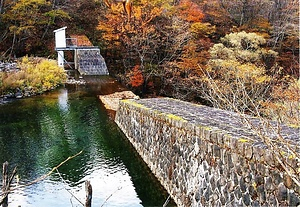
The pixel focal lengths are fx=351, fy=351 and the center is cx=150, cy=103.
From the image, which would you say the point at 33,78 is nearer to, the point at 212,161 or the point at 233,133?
the point at 212,161

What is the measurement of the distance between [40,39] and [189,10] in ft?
31.7

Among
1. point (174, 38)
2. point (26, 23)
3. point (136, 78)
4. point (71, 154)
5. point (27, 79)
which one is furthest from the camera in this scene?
point (26, 23)

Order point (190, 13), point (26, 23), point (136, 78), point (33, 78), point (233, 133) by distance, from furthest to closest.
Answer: point (190, 13)
point (26, 23)
point (136, 78)
point (33, 78)
point (233, 133)

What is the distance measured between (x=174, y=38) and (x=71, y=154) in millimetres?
12820

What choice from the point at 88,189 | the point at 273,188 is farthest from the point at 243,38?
the point at 88,189

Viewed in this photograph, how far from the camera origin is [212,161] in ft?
15.4

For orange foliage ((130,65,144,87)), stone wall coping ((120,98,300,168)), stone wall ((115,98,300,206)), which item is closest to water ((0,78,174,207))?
stone wall ((115,98,300,206))

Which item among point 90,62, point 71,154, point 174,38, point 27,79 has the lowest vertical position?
point 71,154

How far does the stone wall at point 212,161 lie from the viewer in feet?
11.3

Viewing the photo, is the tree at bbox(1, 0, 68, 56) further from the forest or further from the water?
the water

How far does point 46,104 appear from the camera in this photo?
497 inches

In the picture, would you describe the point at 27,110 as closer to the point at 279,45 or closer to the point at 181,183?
the point at 181,183

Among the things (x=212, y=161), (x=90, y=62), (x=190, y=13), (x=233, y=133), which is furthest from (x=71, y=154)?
(x=190, y=13)

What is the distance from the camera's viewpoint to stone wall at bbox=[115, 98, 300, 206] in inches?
135
